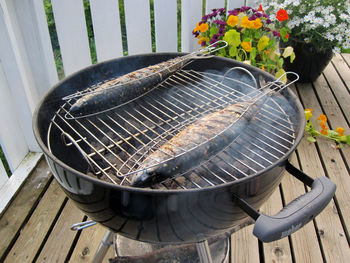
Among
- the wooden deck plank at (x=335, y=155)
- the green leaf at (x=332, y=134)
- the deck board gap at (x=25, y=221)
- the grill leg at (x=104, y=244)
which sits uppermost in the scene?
the grill leg at (x=104, y=244)

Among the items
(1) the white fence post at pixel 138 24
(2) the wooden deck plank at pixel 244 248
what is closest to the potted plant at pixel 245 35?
(1) the white fence post at pixel 138 24

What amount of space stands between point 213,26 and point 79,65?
1.05 metres

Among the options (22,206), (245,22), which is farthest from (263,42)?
(22,206)

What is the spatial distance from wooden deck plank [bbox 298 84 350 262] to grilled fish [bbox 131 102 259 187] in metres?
1.04

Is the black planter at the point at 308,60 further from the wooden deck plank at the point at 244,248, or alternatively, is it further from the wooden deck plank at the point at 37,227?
the wooden deck plank at the point at 37,227

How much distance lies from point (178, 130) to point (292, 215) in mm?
540

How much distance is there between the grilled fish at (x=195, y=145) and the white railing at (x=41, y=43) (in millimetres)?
1315

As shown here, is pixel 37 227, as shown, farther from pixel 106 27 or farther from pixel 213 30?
pixel 213 30

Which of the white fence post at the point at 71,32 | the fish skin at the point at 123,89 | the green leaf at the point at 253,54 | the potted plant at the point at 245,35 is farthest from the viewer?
the green leaf at the point at 253,54

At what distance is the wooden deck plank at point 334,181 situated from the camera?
1.65m

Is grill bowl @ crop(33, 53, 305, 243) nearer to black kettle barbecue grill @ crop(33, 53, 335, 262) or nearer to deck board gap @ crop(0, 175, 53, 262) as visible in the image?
black kettle barbecue grill @ crop(33, 53, 335, 262)

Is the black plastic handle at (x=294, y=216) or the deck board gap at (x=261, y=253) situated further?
the deck board gap at (x=261, y=253)

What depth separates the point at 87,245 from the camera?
1.70 metres

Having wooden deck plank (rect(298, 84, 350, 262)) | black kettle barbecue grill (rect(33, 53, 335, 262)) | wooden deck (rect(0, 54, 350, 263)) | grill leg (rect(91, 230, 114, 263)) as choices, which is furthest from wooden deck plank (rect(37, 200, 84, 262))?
wooden deck plank (rect(298, 84, 350, 262))
